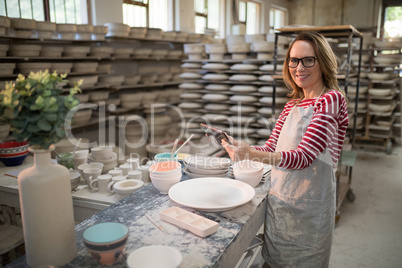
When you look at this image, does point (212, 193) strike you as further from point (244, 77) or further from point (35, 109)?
point (244, 77)

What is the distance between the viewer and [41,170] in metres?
1.07

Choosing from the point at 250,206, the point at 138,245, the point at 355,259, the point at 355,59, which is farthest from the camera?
the point at 355,59

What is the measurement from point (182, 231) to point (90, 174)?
0.93 metres

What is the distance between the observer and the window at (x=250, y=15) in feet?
33.4

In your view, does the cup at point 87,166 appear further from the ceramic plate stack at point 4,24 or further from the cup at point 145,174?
the ceramic plate stack at point 4,24

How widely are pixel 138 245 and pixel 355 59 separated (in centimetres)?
610

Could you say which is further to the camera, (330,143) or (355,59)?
(355,59)

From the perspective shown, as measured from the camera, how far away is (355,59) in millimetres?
6211

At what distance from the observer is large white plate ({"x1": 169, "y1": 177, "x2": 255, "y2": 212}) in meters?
1.48

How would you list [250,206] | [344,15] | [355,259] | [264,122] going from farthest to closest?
[344,15], [264,122], [355,259], [250,206]

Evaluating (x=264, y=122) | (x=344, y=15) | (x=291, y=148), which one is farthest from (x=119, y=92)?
(x=344, y=15)

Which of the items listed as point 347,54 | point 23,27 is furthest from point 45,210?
point 23,27

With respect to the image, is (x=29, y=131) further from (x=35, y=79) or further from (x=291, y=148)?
(x=291, y=148)

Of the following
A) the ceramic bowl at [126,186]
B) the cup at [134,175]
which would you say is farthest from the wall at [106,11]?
the ceramic bowl at [126,186]
